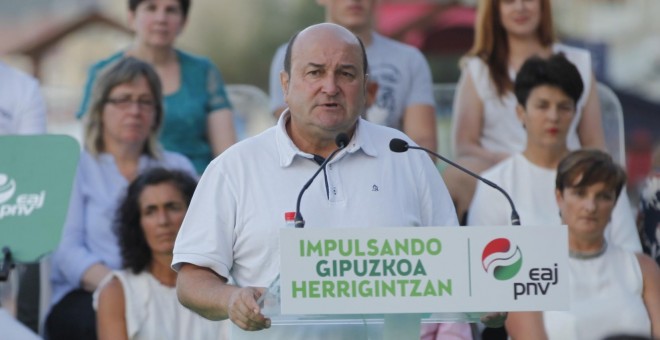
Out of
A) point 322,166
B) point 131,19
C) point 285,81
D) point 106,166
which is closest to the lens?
point 322,166

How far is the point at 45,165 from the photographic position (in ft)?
20.1

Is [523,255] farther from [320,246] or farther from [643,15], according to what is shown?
[643,15]

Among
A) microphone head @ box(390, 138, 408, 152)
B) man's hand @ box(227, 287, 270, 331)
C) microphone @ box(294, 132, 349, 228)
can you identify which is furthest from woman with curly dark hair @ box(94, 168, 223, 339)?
man's hand @ box(227, 287, 270, 331)

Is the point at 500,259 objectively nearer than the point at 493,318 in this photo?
Yes

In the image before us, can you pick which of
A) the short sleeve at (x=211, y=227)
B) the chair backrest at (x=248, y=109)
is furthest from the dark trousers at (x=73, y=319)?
the short sleeve at (x=211, y=227)

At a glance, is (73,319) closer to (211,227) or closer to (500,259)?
(211,227)

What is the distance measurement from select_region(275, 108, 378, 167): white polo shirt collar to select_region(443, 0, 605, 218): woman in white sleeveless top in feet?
8.24

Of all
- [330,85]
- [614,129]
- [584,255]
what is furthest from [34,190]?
[614,129]

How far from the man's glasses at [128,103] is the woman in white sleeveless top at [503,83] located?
5.11 feet

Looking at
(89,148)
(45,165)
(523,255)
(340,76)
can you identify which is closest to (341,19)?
(89,148)

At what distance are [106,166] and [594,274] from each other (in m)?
2.44

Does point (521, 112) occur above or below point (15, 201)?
above

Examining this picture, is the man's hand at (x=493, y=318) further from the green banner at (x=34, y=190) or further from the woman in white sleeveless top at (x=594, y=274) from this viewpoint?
the green banner at (x=34, y=190)

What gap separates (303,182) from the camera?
4707mm
